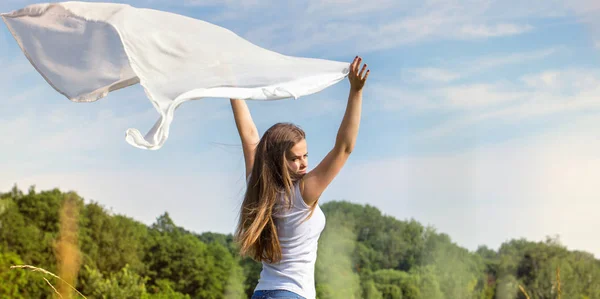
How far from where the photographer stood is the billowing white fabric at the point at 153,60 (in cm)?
259

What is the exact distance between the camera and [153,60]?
8.95 feet

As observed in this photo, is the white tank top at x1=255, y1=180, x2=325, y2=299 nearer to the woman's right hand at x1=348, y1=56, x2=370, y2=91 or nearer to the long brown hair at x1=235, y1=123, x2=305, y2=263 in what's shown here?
the long brown hair at x1=235, y1=123, x2=305, y2=263

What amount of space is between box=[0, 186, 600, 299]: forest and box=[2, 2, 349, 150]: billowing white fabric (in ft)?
20.0

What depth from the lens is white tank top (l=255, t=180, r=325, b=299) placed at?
2.32 meters

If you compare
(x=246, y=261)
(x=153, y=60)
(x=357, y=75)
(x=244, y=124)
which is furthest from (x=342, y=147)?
(x=246, y=261)

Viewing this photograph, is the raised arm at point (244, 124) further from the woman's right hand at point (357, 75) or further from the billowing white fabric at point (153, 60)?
the woman's right hand at point (357, 75)

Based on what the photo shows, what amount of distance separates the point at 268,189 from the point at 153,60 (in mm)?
752

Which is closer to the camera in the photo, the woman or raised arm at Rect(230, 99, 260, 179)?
the woman

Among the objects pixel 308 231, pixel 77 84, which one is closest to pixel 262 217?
pixel 308 231

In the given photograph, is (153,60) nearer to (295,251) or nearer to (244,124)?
(244,124)

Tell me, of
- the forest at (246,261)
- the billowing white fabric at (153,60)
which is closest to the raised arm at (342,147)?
the billowing white fabric at (153,60)

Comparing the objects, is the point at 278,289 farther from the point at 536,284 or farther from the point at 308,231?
the point at 536,284

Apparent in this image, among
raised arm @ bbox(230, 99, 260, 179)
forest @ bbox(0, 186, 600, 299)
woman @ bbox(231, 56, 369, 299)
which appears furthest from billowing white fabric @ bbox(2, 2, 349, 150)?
forest @ bbox(0, 186, 600, 299)

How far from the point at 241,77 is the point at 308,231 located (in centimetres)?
67
